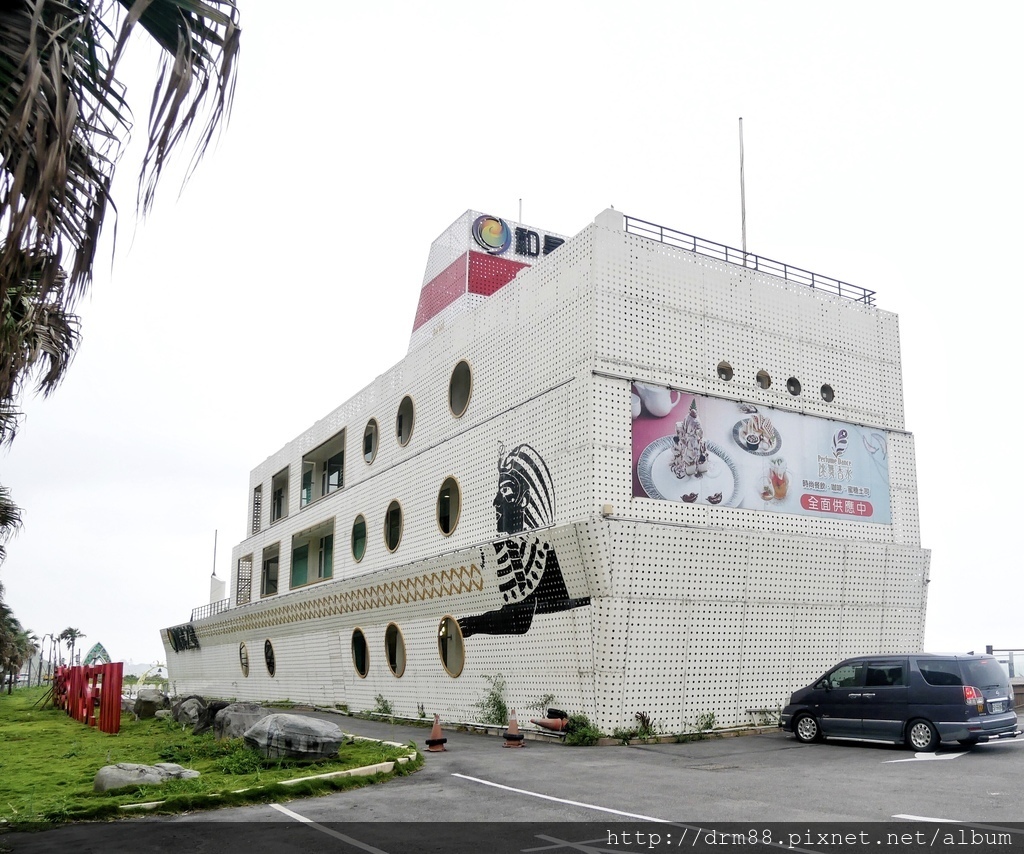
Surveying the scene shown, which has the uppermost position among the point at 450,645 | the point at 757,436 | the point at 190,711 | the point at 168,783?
the point at 757,436

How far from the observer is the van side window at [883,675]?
1559 cm

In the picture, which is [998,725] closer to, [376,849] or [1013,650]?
[376,849]

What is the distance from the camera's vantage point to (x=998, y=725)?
14.9 m

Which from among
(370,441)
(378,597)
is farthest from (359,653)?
(370,441)

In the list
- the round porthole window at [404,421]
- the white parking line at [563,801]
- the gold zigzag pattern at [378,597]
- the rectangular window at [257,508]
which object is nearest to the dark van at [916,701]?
the white parking line at [563,801]

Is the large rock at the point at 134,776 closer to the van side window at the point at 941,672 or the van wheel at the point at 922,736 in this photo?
the van wheel at the point at 922,736

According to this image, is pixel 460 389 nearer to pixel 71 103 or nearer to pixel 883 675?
pixel 883 675

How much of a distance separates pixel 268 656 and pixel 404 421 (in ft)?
52.8

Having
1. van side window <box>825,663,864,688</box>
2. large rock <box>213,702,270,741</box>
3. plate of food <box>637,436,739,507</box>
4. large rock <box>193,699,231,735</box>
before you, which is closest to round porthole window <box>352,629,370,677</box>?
large rock <box>193,699,231,735</box>

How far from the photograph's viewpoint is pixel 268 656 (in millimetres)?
38719

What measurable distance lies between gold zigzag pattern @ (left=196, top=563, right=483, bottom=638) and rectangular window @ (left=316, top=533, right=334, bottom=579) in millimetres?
1941

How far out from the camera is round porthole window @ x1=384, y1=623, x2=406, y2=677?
2567cm

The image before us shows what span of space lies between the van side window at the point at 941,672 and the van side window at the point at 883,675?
16.7 inches

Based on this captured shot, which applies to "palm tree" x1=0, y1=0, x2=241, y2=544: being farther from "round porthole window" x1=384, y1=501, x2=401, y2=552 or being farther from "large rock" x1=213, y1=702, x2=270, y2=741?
"round porthole window" x1=384, y1=501, x2=401, y2=552
